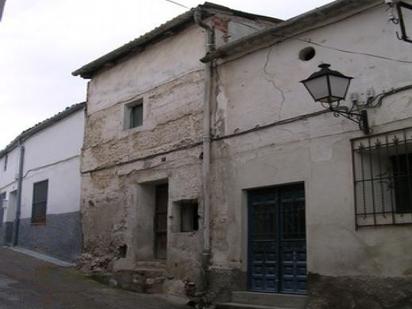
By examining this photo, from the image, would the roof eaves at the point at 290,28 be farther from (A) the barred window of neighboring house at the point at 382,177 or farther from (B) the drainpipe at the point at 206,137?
(A) the barred window of neighboring house at the point at 382,177

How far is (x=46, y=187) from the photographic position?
54.5ft

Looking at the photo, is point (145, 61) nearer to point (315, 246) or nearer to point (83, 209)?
point (83, 209)

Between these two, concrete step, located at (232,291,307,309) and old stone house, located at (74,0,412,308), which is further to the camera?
concrete step, located at (232,291,307,309)

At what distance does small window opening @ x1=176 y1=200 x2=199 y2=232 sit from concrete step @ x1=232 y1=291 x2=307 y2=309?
2.02 meters

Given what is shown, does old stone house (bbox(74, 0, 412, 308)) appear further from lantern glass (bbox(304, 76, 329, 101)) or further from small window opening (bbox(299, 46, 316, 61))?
lantern glass (bbox(304, 76, 329, 101))

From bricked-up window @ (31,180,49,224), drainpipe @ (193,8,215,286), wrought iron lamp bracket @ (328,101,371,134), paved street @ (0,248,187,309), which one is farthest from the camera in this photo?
bricked-up window @ (31,180,49,224)

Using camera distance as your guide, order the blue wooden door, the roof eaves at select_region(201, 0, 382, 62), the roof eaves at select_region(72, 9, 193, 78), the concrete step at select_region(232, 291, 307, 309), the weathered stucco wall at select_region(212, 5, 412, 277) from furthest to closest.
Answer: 1. the roof eaves at select_region(72, 9, 193, 78)
2. the blue wooden door
3. the concrete step at select_region(232, 291, 307, 309)
4. the roof eaves at select_region(201, 0, 382, 62)
5. the weathered stucco wall at select_region(212, 5, 412, 277)

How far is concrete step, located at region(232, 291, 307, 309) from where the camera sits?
8484mm

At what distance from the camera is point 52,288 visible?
11.1m

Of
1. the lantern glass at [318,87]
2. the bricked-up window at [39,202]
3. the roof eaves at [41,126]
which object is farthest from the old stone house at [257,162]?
the bricked-up window at [39,202]

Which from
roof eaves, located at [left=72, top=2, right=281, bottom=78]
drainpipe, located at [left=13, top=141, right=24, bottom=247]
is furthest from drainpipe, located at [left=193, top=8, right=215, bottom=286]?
drainpipe, located at [left=13, top=141, right=24, bottom=247]

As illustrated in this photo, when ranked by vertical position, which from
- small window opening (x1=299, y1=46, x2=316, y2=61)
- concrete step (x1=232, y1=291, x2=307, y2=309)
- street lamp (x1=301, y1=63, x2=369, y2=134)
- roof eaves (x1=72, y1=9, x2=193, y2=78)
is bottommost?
concrete step (x1=232, y1=291, x2=307, y2=309)

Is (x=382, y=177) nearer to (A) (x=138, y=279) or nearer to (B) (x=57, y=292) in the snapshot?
(A) (x=138, y=279)

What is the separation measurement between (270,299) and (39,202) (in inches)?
394
